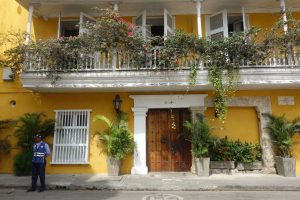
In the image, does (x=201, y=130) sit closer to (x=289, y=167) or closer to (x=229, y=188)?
(x=229, y=188)

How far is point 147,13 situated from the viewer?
1138 cm

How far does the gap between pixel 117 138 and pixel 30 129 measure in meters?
3.10

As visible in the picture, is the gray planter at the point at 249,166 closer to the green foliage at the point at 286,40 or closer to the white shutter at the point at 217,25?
the green foliage at the point at 286,40

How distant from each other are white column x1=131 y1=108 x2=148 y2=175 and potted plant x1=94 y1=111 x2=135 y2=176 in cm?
27

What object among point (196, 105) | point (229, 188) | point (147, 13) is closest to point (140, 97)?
point (196, 105)

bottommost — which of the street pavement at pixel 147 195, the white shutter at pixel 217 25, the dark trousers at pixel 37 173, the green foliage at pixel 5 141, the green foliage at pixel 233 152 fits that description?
the street pavement at pixel 147 195

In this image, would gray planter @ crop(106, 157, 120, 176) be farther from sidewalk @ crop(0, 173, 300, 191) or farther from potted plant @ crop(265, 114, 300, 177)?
potted plant @ crop(265, 114, 300, 177)

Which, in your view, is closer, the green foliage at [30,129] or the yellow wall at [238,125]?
the green foliage at [30,129]

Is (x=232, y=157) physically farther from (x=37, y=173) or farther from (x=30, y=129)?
(x=30, y=129)

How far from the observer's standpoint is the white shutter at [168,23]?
1083cm

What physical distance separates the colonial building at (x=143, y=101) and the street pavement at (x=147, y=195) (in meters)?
2.33

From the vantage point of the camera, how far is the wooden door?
1070cm

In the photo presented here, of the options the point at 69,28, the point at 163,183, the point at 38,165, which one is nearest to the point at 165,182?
the point at 163,183

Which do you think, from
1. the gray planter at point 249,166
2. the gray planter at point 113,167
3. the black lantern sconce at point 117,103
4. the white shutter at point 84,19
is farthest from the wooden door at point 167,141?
the white shutter at point 84,19
